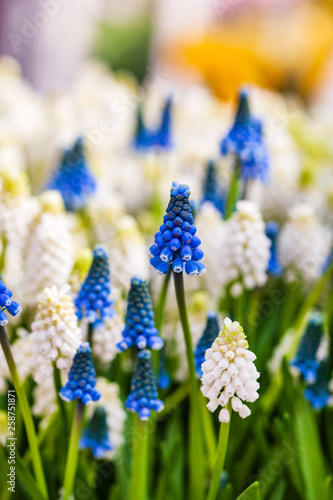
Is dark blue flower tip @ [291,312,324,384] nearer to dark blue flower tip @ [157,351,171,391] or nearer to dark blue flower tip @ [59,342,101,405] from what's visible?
dark blue flower tip @ [157,351,171,391]

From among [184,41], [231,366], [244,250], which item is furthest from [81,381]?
[184,41]

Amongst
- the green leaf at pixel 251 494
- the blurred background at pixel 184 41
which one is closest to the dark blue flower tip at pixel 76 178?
the green leaf at pixel 251 494

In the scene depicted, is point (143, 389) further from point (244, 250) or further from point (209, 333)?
point (244, 250)

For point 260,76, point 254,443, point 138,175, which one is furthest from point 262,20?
point 254,443

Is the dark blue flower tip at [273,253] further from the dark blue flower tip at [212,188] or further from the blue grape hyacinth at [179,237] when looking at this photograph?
the blue grape hyacinth at [179,237]

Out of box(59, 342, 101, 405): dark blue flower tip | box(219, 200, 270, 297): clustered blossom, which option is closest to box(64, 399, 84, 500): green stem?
box(59, 342, 101, 405): dark blue flower tip

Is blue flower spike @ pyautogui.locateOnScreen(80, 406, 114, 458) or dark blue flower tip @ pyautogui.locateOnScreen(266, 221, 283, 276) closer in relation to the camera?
blue flower spike @ pyautogui.locateOnScreen(80, 406, 114, 458)
